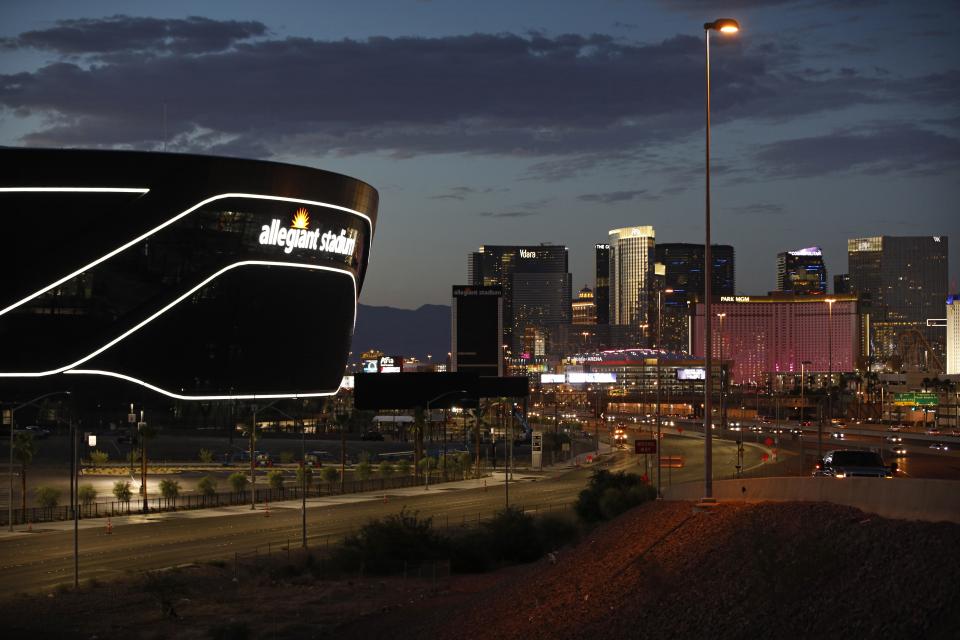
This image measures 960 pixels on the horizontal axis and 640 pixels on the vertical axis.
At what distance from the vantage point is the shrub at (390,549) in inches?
1785

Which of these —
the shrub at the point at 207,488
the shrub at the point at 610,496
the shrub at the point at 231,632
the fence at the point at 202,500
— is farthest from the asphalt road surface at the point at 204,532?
the shrub at the point at 231,632

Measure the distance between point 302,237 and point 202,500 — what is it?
2082 inches

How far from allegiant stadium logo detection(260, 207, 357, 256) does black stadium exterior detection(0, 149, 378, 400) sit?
0.48 ft

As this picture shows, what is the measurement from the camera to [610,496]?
51.9 metres

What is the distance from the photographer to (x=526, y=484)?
287 feet

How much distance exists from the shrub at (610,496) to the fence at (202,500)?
78.1 feet

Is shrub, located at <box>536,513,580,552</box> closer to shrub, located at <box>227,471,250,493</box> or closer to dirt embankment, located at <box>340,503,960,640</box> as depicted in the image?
dirt embankment, located at <box>340,503,960,640</box>

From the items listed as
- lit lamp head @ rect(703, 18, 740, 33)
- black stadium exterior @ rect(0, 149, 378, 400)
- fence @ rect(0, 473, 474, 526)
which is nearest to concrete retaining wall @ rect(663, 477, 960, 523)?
lit lamp head @ rect(703, 18, 740, 33)

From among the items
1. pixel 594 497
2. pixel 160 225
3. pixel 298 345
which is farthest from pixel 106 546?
pixel 298 345

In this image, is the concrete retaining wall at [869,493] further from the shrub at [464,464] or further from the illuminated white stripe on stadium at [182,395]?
the illuminated white stripe on stadium at [182,395]

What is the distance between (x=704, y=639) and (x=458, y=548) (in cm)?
2404

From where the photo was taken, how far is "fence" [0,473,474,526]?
6444cm

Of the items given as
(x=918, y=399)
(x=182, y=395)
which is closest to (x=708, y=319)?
(x=182, y=395)

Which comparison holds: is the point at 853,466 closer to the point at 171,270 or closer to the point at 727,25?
the point at 727,25
